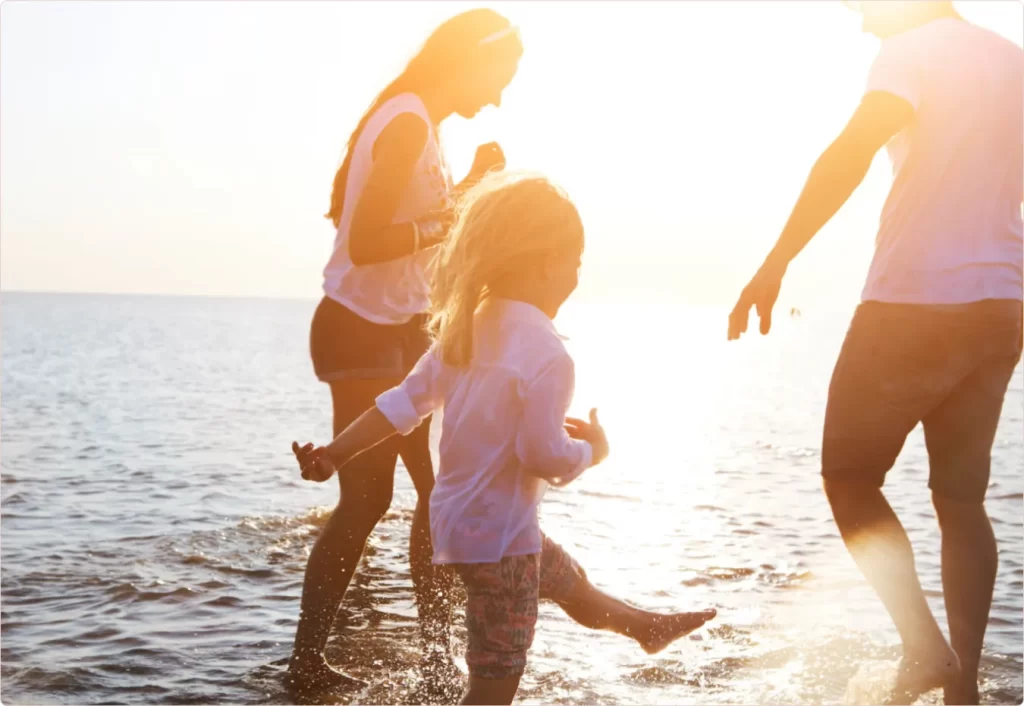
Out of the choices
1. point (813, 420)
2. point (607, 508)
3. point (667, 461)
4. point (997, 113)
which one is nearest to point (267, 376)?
point (813, 420)

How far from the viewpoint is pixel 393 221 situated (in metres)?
4.02

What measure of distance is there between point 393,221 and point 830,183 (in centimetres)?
160

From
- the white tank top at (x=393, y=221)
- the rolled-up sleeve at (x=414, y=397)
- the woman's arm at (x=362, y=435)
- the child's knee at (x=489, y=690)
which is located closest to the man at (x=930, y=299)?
the rolled-up sleeve at (x=414, y=397)

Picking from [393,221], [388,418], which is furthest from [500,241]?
[393,221]

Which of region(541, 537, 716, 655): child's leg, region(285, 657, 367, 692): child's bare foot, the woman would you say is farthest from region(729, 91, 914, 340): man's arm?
region(285, 657, 367, 692): child's bare foot

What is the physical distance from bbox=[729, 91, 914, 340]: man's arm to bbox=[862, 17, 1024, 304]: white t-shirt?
76 millimetres

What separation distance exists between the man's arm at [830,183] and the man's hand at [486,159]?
136cm

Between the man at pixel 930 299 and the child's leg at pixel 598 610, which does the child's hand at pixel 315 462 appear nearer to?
the child's leg at pixel 598 610

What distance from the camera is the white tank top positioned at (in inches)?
157

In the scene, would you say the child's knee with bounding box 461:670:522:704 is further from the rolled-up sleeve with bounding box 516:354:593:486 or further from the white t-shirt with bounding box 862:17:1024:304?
the white t-shirt with bounding box 862:17:1024:304

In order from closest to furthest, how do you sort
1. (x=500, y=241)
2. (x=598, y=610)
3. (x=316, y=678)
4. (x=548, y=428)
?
1. (x=548, y=428)
2. (x=500, y=241)
3. (x=598, y=610)
4. (x=316, y=678)

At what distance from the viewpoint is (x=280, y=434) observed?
15.2 m

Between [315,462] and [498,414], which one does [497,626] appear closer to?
[498,414]

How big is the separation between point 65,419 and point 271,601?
39.5ft
